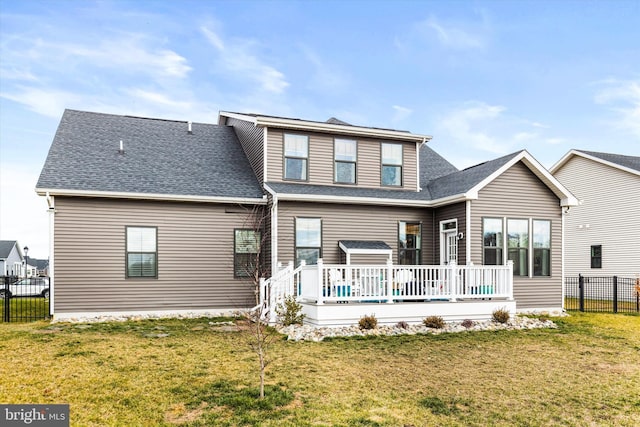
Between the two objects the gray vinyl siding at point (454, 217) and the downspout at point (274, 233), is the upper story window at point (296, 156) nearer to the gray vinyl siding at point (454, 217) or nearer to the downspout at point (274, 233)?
the downspout at point (274, 233)

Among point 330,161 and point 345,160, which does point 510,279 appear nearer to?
point 345,160

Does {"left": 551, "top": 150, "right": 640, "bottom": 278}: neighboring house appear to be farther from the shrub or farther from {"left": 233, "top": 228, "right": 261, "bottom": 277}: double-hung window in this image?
the shrub

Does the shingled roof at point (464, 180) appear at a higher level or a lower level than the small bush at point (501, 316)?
higher

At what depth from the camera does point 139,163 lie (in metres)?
14.7

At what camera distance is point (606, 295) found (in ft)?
68.4

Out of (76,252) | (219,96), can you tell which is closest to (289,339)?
(76,252)

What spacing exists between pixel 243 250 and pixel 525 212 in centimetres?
859

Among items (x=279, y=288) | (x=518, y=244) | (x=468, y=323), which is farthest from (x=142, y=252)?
(x=518, y=244)

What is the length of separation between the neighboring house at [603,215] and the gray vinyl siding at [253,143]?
12948 mm

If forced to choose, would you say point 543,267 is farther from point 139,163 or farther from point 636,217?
point 139,163

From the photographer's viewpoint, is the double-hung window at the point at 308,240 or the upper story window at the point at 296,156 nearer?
the double-hung window at the point at 308,240

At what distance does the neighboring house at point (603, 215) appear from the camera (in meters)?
20.0

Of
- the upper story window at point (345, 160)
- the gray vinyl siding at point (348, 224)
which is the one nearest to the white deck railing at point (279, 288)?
the gray vinyl siding at point (348, 224)

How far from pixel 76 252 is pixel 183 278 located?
2.86m
